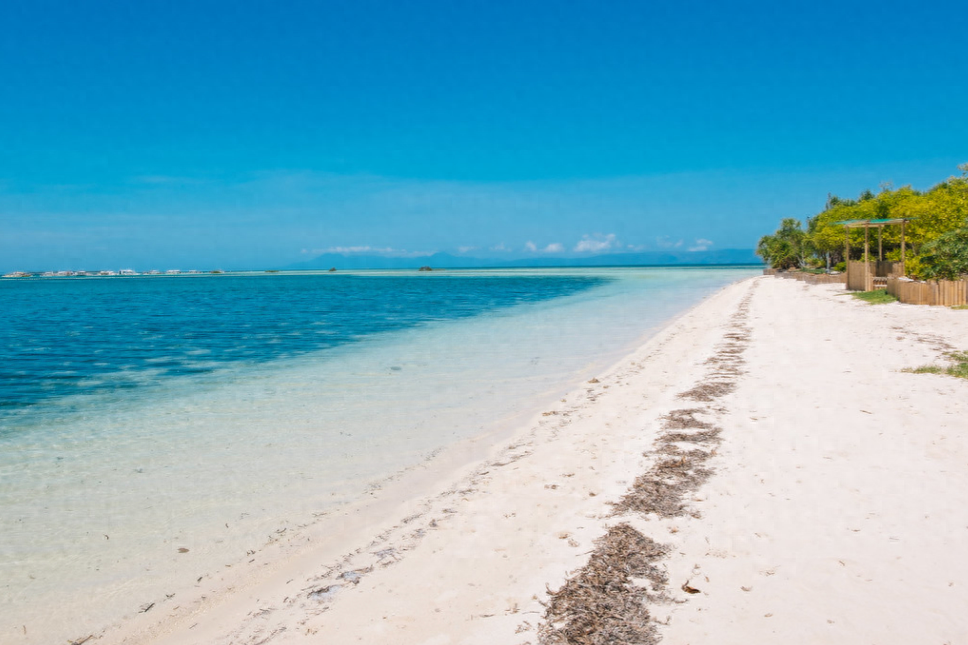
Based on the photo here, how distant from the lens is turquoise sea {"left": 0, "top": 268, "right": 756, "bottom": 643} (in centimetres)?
441

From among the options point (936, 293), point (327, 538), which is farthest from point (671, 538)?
point (936, 293)

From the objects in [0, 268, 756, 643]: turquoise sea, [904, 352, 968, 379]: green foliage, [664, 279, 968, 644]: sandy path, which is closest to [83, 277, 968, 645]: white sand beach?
[664, 279, 968, 644]: sandy path

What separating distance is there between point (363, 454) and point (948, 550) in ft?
17.9

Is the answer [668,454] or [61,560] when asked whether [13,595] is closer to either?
[61,560]

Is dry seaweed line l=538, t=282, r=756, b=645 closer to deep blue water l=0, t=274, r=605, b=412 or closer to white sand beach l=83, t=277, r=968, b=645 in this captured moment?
white sand beach l=83, t=277, r=968, b=645

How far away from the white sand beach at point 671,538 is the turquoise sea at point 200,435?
50 cm

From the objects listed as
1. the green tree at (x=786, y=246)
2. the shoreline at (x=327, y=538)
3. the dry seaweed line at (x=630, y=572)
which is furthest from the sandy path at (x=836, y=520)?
the green tree at (x=786, y=246)

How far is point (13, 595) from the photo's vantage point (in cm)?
405

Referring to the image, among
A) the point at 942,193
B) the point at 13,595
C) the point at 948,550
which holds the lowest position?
the point at 13,595

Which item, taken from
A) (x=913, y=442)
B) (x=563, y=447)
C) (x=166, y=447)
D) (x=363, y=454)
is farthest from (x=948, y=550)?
(x=166, y=447)

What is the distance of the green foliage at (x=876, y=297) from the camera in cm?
2043

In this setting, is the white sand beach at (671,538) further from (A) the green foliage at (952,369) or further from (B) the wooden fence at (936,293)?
(B) the wooden fence at (936,293)

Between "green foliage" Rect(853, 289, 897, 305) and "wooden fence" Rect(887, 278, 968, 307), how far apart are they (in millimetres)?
718

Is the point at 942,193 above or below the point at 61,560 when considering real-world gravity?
above
